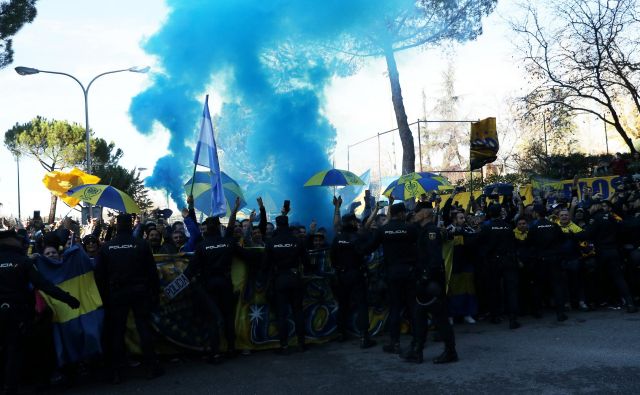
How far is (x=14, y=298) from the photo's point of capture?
580 centimetres

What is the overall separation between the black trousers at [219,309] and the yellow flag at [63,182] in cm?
543

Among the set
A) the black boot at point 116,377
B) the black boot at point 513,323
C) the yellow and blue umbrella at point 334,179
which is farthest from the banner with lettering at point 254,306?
the yellow and blue umbrella at point 334,179

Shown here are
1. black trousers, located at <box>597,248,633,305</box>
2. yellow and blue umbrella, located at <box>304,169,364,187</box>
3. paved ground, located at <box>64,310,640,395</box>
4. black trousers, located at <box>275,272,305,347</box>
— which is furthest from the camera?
yellow and blue umbrella, located at <box>304,169,364,187</box>

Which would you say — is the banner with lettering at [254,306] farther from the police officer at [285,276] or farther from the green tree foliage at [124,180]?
the green tree foliage at [124,180]

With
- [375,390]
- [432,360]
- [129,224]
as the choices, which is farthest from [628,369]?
[129,224]

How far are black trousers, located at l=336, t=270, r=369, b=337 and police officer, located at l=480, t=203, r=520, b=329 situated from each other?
212cm

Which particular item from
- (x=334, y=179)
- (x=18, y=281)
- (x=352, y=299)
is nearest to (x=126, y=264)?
(x=18, y=281)

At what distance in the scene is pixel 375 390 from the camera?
223 inches

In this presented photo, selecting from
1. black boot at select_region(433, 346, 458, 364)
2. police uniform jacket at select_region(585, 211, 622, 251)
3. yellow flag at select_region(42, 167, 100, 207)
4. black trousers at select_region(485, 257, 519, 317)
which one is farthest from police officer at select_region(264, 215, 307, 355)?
yellow flag at select_region(42, 167, 100, 207)

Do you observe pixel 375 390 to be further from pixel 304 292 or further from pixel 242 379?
pixel 304 292

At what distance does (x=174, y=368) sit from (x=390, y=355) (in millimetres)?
2517

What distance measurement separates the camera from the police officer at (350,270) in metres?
7.85

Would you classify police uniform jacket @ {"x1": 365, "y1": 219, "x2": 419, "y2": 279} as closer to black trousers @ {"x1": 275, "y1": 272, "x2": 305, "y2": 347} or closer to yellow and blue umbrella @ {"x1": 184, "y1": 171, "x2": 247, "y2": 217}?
black trousers @ {"x1": 275, "y1": 272, "x2": 305, "y2": 347}

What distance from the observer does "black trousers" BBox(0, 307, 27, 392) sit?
572 centimetres
